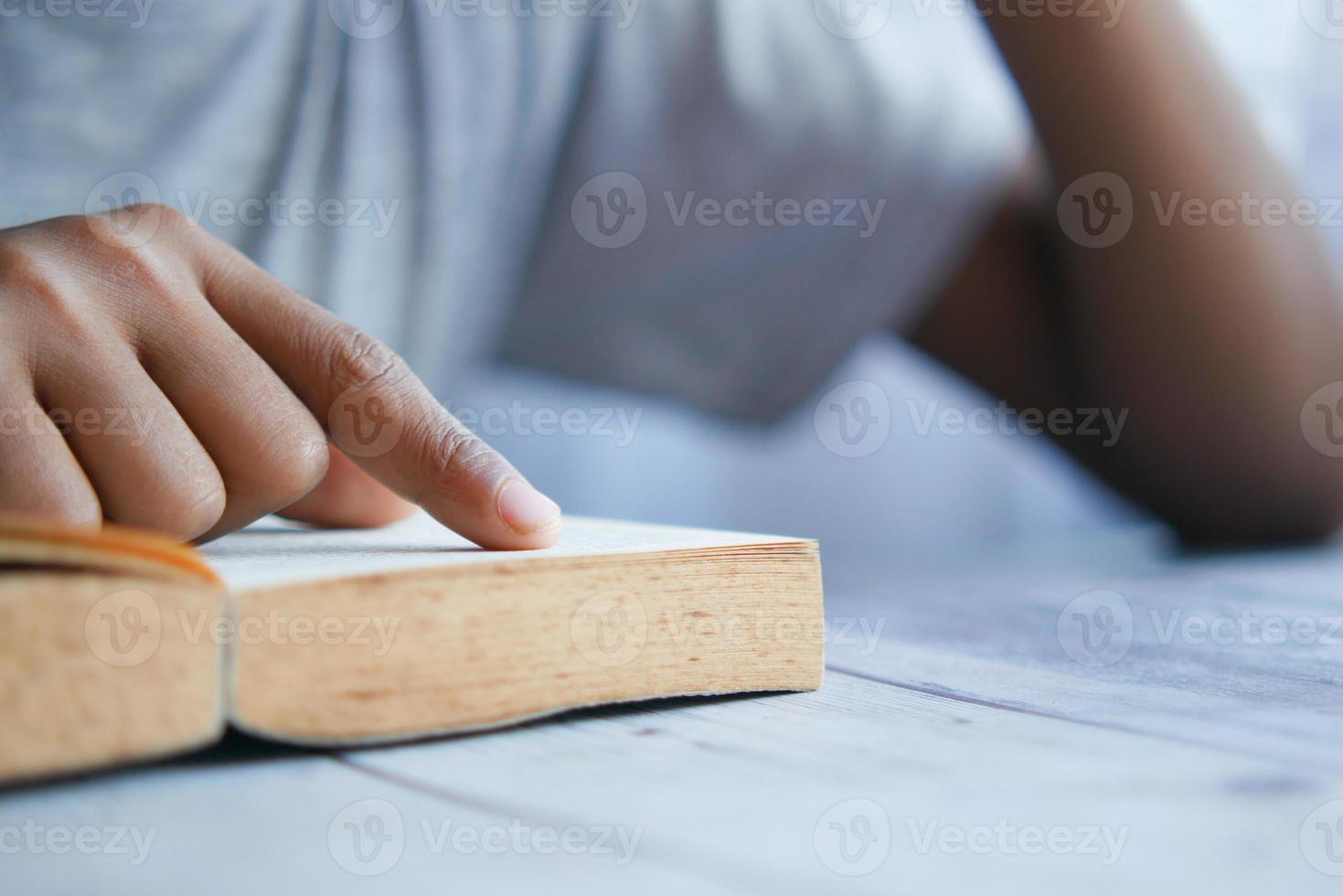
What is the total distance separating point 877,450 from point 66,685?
92.1 inches

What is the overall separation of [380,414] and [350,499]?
16 cm

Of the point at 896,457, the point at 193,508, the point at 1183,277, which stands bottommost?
the point at 896,457

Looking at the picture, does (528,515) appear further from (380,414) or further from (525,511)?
(380,414)

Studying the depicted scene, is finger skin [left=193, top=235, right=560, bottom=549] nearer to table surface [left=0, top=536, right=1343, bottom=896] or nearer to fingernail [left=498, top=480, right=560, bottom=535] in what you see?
fingernail [left=498, top=480, right=560, bottom=535]

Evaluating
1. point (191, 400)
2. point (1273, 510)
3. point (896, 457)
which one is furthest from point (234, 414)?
point (896, 457)

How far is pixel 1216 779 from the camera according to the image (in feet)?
1.11

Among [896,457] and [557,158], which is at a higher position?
[557,158]

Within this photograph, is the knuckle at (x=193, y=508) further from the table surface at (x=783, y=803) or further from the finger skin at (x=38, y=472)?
the table surface at (x=783, y=803)

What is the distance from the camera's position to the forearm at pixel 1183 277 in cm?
134

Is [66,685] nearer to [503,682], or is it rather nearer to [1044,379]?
[503,682]

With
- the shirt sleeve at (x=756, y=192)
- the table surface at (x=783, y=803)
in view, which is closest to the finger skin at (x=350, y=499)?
the table surface at (x=783, y=803)

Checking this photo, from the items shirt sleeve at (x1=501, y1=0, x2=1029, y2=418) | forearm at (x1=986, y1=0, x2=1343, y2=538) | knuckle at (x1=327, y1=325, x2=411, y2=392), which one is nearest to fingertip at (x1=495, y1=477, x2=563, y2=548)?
knuckle at (x1=327, y1=325, x2=411, y2=392)

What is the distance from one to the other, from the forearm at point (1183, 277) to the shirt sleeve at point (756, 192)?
0.35ft

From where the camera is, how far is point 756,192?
4.03ft
